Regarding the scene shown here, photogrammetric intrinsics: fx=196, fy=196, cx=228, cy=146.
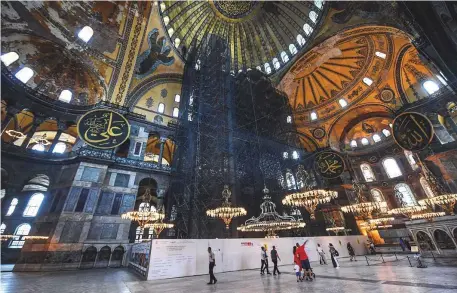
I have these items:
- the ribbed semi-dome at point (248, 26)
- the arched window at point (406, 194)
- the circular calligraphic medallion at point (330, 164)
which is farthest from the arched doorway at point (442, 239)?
Answer: the ribbed semi-dome at point (248, 26)

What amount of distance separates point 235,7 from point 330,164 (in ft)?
60.3

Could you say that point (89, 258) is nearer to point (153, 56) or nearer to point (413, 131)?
point (153, 56)

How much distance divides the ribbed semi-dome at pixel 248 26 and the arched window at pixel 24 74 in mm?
10638

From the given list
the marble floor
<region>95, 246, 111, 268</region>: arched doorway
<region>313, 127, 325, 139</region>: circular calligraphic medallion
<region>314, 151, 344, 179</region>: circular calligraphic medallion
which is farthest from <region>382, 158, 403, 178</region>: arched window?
<region>95, 246, 111, 268</region>: arched doorway

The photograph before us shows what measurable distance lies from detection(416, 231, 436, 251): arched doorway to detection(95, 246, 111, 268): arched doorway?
16.1 meters

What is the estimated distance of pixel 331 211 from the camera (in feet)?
58.3

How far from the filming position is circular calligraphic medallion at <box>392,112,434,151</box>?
420 inches

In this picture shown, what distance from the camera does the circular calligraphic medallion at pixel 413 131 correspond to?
10667 mm

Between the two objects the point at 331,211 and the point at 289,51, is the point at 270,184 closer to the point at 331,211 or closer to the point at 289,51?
the point at 331,211

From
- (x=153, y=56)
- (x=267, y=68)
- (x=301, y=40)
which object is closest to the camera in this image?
(x=153, y=56)

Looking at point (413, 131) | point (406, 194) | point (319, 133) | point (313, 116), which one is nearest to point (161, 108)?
point (313, 116)

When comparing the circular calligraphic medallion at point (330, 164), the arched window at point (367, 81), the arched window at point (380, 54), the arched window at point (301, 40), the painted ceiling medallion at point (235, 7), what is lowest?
the circular calligraphic medallion at point (330, 164)

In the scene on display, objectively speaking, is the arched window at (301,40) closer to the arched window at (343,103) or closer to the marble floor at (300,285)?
the arched window at (343,103)

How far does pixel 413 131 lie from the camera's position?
11.4 metres
